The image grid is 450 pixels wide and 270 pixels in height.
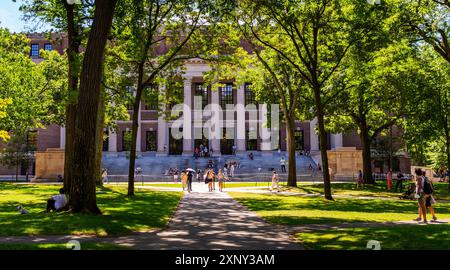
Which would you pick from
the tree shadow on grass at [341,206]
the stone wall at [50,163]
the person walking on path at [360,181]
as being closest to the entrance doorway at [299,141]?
the person walking on path at [360,181]

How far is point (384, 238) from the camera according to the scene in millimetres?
10047

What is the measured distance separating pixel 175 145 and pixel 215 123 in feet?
22.7

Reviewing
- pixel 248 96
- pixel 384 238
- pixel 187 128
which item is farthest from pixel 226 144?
pixel 384 238

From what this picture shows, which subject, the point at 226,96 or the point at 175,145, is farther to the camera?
the point at 226,96

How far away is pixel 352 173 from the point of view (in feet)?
146

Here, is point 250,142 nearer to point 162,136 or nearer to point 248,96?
point 248,96

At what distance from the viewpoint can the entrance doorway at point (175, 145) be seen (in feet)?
208

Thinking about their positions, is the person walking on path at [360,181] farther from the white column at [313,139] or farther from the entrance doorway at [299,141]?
the entrance doorway at [299,141]

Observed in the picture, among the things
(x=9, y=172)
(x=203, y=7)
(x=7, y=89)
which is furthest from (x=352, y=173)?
(x=9, y=172)

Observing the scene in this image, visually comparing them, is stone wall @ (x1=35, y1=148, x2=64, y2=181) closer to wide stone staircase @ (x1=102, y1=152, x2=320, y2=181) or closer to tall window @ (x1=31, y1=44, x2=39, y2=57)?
wide stone staircase @ (x1=102, y1=152, x2=320, y2=181)

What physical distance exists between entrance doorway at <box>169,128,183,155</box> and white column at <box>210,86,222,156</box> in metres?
5.04

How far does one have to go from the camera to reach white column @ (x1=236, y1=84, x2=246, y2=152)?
62.1 meters

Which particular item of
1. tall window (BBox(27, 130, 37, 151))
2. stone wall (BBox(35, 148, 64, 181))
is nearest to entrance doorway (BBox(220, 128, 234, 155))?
stone wall (BBox(35, 148, 64, 181))

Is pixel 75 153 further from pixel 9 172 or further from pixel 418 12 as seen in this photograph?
pixel 9 172
